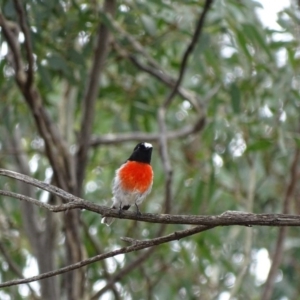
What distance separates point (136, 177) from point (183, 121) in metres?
2.27

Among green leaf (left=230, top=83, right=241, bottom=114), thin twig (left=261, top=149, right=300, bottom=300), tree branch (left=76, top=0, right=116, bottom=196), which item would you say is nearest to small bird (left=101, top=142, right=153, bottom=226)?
tree branch (left=76, top=0, right=116, bottom=196)

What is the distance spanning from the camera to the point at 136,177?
3.65 meters

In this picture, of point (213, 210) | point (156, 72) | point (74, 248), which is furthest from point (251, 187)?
point (74, 248)

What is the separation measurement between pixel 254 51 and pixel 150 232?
1.38 metres

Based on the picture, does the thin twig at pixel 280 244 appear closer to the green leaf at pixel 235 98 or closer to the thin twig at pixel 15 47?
the green leaf at pixel 235 98

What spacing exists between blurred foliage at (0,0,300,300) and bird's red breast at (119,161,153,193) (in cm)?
53

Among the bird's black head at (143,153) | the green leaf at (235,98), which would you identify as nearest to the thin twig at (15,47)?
the bird's black head at (143,153)

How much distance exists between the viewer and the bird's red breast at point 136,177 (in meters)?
3.64

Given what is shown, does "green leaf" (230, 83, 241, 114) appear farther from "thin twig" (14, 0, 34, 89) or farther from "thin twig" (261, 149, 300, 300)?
"thin twig" (14, 0, 34, 89)

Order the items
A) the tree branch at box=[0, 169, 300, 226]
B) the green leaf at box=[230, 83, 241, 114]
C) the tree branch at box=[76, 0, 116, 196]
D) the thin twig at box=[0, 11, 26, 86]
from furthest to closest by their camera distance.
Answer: the green leaf at box=[230, 83, 241, 114] → the tree branch at box=[76, 0, 116, 196] → the thin twig at box=[0, 11, 26, 86] → the tree branch at box=[0, 169, 300, 226]

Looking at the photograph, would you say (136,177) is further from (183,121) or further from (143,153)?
(183,121)

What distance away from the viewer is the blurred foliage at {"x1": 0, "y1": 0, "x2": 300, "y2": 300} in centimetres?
412

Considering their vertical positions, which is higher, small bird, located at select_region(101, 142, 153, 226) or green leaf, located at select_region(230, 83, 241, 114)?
green leaf, located at select_region(230, 83, 241, 114)

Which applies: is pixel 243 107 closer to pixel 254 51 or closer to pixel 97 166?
pixel 254 51
